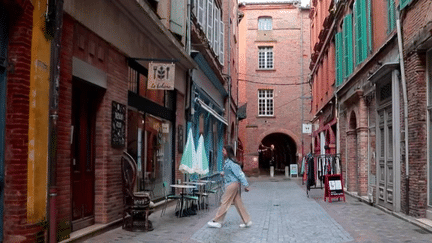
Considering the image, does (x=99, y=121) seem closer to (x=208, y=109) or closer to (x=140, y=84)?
(x=140, y=84)

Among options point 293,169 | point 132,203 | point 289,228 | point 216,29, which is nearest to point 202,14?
point 216,29

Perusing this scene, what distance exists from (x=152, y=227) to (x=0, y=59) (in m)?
4.30

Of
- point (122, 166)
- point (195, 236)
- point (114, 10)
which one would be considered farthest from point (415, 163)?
point (114, 10)

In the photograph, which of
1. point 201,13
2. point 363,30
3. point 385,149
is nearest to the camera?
point 385,149

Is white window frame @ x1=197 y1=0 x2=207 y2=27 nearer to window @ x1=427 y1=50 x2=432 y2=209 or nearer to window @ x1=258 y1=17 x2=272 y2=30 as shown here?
window @ x1=427 y1=50 x2=432 y2=209

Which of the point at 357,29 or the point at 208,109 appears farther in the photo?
the point at 208,109

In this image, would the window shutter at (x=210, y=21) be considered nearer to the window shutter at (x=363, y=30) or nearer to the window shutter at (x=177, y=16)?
the window shutter at (x=177, y=16)

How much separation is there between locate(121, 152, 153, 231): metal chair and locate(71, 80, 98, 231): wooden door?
0.59 m

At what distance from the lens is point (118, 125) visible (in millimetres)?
9609

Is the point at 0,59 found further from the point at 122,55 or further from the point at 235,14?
the point at 235,14

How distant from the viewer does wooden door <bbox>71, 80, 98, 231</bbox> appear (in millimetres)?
8312

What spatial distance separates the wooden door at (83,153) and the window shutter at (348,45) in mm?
Result: 11360

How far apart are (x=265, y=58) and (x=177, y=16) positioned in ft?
91.0

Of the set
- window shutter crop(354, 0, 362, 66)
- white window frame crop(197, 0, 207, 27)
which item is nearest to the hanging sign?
white window frame crop(197, 0, 207, 27)
